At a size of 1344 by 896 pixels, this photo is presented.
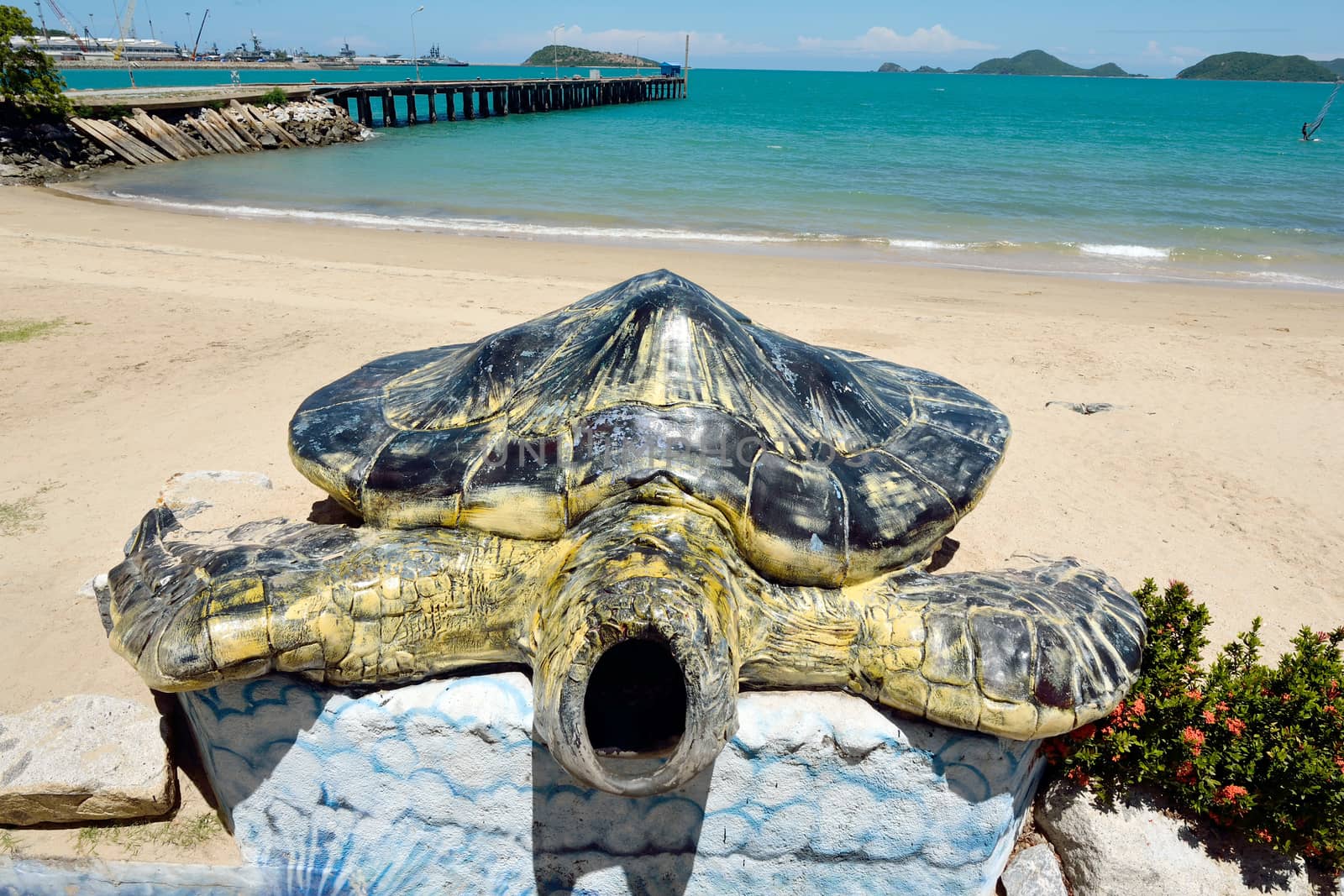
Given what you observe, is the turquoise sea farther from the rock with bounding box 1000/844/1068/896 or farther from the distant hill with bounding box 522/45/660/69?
the distant hill with bounding box 522/45/660/69

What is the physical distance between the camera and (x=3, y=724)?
Result: 313 cm

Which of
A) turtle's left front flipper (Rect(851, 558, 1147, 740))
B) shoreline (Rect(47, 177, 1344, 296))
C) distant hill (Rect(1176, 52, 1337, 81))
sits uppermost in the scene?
distant hill (Rect(1176, 52, 1337, 81))

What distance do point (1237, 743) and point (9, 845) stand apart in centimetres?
439

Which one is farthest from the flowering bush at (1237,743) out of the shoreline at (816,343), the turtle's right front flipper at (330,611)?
the turtle's right front flipper at (330,611)

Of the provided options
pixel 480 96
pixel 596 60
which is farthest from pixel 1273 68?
pixel 480 96

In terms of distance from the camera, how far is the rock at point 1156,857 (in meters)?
2.64

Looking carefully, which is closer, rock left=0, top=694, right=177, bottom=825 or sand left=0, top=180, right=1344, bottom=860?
rock left=0, top=694, right=177, bottom=825

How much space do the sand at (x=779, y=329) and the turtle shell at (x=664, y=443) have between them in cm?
91

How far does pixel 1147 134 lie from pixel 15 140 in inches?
2156

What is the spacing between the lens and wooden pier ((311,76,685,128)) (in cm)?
3941

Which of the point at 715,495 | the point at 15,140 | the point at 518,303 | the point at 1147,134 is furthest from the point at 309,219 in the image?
the point at 1147,134

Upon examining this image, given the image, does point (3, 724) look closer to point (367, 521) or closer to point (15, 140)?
point (367, 521)

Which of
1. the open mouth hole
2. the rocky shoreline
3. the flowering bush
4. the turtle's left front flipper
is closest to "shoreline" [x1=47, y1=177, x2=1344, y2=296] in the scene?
the rocky shoreline

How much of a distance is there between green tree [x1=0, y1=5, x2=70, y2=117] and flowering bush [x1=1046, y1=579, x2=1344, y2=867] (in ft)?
92.2
